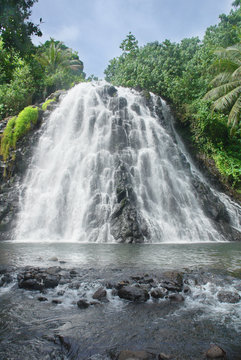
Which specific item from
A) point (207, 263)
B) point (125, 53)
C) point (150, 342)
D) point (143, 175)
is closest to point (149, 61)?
point (125, 53)

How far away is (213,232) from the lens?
1387cm

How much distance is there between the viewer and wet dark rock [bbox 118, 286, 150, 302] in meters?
4.20

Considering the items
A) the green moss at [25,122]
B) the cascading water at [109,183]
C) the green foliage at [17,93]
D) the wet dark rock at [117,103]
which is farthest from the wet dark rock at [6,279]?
the green foliage at [17,93]

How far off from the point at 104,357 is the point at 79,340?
1.54 feet

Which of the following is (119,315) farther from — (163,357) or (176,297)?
(163,357)

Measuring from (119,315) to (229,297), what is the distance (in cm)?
190

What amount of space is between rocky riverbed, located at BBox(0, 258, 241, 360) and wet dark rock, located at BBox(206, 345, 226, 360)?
1 cm

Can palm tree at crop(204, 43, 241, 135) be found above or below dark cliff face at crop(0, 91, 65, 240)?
above

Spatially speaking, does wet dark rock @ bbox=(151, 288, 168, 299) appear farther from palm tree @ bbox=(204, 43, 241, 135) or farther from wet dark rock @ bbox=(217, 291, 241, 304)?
palm tree @ bbox=(204, 43, 241, 135)

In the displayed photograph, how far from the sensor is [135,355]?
101 inches

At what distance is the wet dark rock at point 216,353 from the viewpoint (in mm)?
2584

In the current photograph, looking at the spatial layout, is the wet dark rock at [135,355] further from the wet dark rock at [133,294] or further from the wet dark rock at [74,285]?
the wet dark rock at [74,285]

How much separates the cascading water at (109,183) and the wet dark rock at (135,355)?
9407 millimetres

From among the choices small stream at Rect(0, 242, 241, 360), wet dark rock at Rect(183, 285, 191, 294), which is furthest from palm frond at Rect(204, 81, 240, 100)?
wet dark rock at Rect(183, 285, 191, 294)
